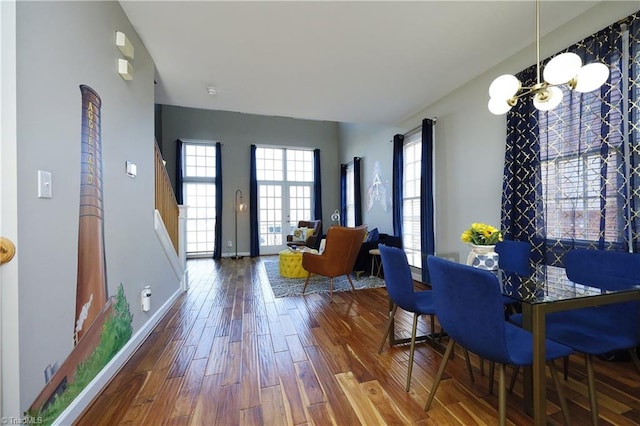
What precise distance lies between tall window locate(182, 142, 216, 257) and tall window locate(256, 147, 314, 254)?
4.12ft

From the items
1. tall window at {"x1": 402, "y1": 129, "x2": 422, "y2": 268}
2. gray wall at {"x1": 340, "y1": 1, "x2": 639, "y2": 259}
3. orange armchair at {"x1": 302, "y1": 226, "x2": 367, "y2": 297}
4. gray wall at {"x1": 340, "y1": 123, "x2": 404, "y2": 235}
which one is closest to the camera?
gray wall at {"x1": 340, "y1": 1, "x2": 639, "y2": 259}

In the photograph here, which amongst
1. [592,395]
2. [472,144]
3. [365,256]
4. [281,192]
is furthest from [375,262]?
[281,192]

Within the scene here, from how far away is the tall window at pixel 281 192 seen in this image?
748 centimetres

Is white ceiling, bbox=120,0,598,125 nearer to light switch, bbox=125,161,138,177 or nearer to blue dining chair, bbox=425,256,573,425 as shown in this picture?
light switch, bbox=125,161,138,177

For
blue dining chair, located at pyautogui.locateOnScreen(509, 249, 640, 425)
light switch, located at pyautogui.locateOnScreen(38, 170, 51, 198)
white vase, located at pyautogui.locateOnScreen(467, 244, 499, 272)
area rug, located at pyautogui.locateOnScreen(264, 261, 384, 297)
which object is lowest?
area rug, located at pyautogui.locateOnScreen(264, 261, 384, 297)

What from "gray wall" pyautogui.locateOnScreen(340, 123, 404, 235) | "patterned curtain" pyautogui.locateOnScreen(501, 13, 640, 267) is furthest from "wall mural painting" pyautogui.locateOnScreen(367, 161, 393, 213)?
"patterned curtain" pyautogui.locateOnScreen(501, 13, 640, 267)

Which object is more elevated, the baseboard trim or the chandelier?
the chandelier

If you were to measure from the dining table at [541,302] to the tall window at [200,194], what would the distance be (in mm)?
6889

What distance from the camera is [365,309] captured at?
3.10 meters

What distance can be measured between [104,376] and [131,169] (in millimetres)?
1528

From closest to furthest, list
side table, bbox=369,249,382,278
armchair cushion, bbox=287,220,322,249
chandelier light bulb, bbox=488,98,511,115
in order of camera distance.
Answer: chandelier light bulb, bbox=488,98,511,115, side table, bbox=369,249,382,278, armchair cushion, bbox=287,220,322,249

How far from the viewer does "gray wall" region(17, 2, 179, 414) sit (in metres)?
1.15

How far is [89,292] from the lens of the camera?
161 centimetres

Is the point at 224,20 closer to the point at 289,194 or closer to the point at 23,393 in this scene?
the point at 23,393
